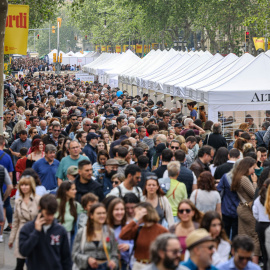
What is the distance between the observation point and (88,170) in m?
9.16

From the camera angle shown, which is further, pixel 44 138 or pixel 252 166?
pixel 44 138

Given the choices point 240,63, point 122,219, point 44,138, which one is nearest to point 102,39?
point 240,63

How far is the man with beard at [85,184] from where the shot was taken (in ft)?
30.0

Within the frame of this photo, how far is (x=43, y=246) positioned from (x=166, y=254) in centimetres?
206

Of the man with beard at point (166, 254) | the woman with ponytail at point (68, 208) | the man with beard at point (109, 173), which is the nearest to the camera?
the man with beard at point (166, 254)

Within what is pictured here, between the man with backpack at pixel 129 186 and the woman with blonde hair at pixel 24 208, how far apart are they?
91cm

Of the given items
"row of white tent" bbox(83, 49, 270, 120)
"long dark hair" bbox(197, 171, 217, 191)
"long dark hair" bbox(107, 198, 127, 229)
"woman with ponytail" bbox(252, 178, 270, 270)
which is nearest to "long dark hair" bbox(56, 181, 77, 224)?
"long dark hair" bbox(107, 198, 127, 229)

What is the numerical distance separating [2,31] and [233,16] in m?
43.5

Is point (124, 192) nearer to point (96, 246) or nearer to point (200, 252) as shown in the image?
point (96, 246)

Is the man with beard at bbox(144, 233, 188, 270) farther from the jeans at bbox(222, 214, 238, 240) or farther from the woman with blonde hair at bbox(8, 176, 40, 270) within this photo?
the jeans at bbox(222, 214, 238, 240)

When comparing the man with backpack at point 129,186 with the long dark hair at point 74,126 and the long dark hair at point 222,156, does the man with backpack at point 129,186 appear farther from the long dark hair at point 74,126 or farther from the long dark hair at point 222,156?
the long dark hair at point 74,126

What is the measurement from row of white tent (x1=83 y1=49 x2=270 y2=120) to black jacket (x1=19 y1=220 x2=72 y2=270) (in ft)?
40.3

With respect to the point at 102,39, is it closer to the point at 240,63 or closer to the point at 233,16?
the point at 233,16

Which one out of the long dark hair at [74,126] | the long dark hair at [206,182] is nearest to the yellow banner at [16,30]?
the long dark hair at [74,126]
